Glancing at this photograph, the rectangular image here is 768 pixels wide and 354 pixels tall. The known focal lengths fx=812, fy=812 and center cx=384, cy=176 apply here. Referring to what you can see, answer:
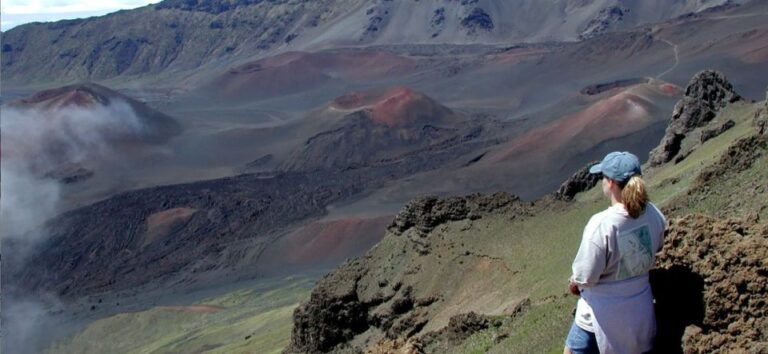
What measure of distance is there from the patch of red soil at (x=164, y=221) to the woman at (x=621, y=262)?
245ft

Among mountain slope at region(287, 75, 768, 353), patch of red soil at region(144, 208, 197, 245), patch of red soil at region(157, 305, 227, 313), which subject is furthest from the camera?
patch of red soil at region(144, 208, 197, 245)

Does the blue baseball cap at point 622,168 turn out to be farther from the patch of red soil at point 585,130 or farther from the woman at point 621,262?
the patch of red soil at point 585,130

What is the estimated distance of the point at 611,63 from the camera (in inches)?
5153

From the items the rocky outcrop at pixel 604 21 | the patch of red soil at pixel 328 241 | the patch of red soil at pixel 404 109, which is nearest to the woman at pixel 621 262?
the patch of red soil at pixel 328 241

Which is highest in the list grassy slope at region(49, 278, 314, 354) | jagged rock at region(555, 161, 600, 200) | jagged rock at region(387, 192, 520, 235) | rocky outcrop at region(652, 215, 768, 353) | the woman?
the woman

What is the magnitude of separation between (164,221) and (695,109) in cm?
5567

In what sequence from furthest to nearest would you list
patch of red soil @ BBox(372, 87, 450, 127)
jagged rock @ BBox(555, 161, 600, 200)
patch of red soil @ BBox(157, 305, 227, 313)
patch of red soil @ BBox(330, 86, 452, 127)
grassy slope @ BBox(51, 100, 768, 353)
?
patch of red soil @ BBox(330, 86, 452, 127), patch of red soil @ BBox(372, 87, 450, 127), patch of red soil @ BBox(157, 305, 227, 313), jagged rock @ BBox(555, 161, 600, 200), grassy slope @ BBox(51, 100, 768, 353)

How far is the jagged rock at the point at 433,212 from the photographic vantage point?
3036cm

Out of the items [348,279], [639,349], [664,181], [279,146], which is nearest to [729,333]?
[639,349]

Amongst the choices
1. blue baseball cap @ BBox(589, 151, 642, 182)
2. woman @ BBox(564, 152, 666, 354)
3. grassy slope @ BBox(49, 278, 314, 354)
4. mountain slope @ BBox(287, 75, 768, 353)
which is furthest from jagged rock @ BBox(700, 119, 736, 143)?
blue baseball cap @ BBox(589, 151, 642, 182)

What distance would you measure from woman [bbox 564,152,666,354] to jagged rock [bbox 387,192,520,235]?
2296cm

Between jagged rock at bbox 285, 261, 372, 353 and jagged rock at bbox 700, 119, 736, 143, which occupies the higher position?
jagged rock at bbox 700, 119, 736, 143

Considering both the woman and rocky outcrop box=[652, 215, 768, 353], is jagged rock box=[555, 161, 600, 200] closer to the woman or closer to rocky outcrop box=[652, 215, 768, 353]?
rocky outcrop box=[652, 215, 768, 353]

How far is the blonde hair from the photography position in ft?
22.3
